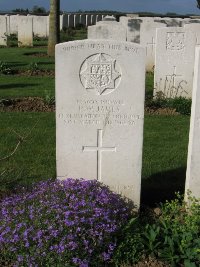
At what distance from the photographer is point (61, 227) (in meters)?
3.77

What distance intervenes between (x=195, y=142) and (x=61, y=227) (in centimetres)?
166

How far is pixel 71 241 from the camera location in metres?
3.71

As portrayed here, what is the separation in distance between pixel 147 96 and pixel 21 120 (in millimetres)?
3278

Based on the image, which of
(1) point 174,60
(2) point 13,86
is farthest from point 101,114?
(2) point 13,86

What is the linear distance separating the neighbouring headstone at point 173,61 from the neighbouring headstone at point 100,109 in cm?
579

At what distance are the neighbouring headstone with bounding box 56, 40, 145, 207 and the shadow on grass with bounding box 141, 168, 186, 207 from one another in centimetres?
58

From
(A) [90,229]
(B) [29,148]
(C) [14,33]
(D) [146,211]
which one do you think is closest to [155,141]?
(B) [29,148]

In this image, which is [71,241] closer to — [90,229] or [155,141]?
[90,229]

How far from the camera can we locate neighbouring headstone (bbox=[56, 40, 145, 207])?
176 inches

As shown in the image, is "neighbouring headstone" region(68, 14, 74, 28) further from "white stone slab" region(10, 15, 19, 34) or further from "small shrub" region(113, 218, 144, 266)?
"small shrub" region(113, 218, 144, 266)

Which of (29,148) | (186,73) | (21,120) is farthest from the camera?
(186,73)

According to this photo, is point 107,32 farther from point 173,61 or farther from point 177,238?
point 177,238

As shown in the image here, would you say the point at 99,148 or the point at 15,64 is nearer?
the point at 99,148

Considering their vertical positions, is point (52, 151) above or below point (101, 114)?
below
